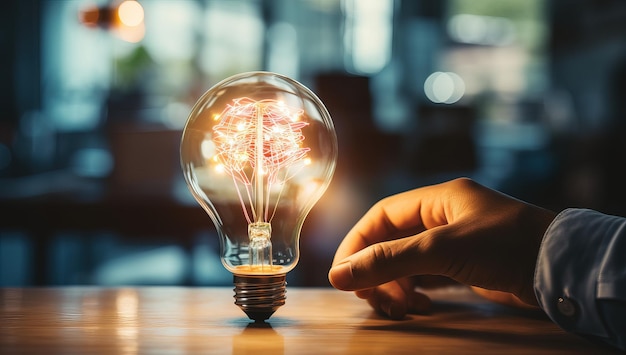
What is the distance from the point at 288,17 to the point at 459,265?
6536mm

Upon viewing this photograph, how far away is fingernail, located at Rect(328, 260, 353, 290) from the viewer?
2.10 ft

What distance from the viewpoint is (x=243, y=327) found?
63 centimetres

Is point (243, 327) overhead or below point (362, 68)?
below

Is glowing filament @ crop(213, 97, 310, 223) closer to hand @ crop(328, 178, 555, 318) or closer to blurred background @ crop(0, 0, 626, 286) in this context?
hand @ crop(328, 178, 555, 318)

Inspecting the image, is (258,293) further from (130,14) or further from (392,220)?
(130,14)

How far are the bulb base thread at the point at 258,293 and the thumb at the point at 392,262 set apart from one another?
74 mm

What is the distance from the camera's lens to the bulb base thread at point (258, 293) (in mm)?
641

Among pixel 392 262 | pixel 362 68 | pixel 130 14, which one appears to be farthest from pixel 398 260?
pixel 362 68

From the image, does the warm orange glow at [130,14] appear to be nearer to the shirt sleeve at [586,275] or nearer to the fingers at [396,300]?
the fingers at [396,300]

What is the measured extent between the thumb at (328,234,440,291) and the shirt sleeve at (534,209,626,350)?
10cm

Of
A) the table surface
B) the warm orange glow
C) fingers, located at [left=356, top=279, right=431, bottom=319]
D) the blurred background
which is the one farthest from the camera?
the blurred background

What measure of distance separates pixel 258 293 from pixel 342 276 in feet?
0.27

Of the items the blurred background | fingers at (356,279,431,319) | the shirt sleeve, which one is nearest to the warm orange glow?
the blurred background

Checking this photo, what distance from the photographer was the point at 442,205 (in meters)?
0.73
